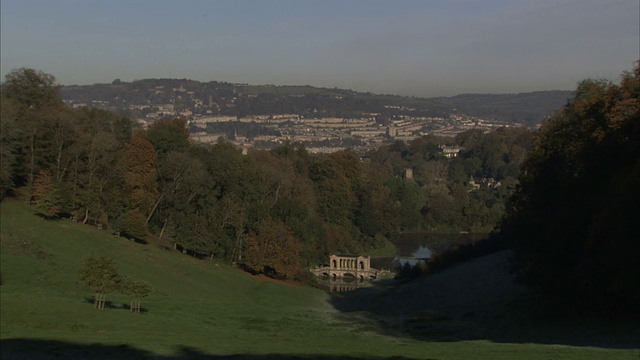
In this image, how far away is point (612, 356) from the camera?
18109 millimetres

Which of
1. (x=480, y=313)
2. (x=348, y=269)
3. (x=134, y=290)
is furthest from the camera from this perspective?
(x=348, y=269)

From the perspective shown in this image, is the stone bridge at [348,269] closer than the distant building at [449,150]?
Yes

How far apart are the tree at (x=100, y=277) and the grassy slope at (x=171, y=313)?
2.38ft

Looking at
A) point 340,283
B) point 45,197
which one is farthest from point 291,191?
point 45,197

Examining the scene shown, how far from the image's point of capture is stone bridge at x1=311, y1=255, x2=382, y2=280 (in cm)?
7119

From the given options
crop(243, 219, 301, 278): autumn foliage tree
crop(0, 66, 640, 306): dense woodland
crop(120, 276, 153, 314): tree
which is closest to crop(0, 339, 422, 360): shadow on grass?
crop(120, 276, 153, 314): tree

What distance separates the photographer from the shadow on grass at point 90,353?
57.8 feet

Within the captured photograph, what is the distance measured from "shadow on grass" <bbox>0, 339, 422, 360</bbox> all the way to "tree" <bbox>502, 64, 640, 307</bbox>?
11053mm

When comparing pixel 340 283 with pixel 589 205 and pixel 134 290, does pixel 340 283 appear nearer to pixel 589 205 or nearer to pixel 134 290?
pixel 589 205

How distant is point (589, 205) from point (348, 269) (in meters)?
44.3

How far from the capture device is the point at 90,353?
59.3 ft

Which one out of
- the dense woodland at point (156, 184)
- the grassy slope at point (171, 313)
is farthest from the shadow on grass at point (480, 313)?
the dense woodland at point (156, 184)

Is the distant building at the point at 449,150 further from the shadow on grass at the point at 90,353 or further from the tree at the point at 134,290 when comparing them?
the shadow on grass at the point at 90,353

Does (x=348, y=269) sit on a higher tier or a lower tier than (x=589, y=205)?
lower
